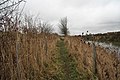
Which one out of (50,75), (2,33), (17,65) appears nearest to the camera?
(2,33)

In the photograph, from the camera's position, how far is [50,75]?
922cm

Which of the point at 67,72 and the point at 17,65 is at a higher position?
the point at 17,65

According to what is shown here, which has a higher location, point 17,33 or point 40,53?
point 17,33

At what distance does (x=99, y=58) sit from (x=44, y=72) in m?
3.43

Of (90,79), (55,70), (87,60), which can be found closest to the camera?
(90,79)

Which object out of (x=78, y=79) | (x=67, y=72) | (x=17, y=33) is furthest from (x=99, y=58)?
(x=17, y=33)

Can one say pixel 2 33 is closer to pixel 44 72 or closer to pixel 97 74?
pixel 44 72

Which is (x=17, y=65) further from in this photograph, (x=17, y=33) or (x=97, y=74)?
(x=97, y=74)

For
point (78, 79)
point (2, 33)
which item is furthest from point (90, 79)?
point (2, 33)

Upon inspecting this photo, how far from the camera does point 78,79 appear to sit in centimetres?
902

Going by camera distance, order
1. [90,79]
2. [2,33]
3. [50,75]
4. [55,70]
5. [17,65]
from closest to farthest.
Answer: [2,33] → [17,65] → [90,79] → [50,75] → [55,70]

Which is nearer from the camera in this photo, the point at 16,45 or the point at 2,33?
the point at 2,33

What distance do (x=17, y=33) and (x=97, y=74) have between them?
15.3 ft

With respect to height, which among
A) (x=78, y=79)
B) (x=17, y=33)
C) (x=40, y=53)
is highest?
(x=17, y=33)
